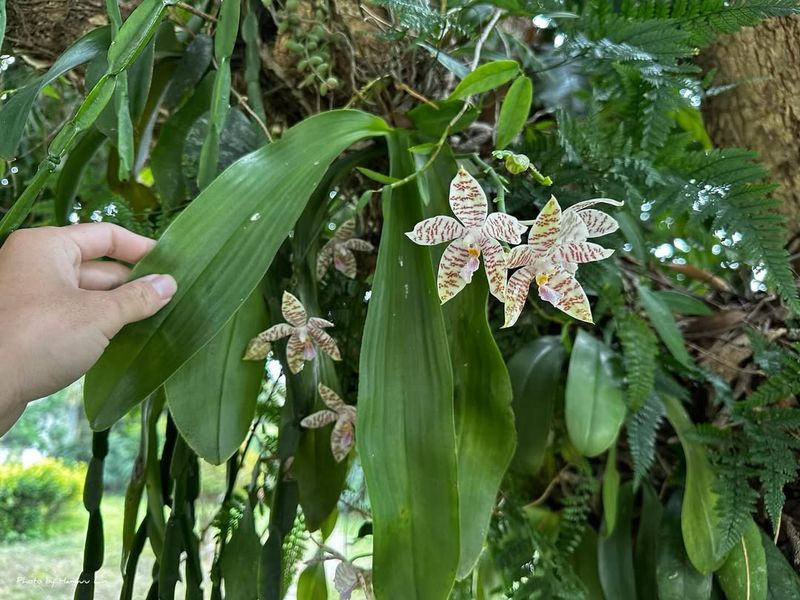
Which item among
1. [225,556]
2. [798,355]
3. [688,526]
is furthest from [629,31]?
[225,556]

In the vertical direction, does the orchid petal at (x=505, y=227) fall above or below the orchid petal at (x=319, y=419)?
above

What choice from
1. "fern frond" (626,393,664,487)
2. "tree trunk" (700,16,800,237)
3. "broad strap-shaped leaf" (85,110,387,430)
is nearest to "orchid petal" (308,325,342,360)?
"broad strap-shaped leaf" (85,110,387,430)

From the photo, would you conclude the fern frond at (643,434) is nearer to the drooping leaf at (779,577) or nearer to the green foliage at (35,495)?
the drooping leaf at (779,577)

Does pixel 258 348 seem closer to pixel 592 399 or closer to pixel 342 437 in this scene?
pixel 342 437

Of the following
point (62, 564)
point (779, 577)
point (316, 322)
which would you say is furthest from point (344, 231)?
point (62, 564)

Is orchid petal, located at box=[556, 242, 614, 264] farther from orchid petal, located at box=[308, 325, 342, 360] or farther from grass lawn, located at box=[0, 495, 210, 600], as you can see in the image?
grass lawn, located at box=[0, 495, 210, 600]

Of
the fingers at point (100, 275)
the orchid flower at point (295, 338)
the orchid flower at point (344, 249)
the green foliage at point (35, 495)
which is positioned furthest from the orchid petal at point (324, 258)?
the green foliage at point (35, 495)

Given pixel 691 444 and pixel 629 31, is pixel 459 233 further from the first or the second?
pixel 691 444
